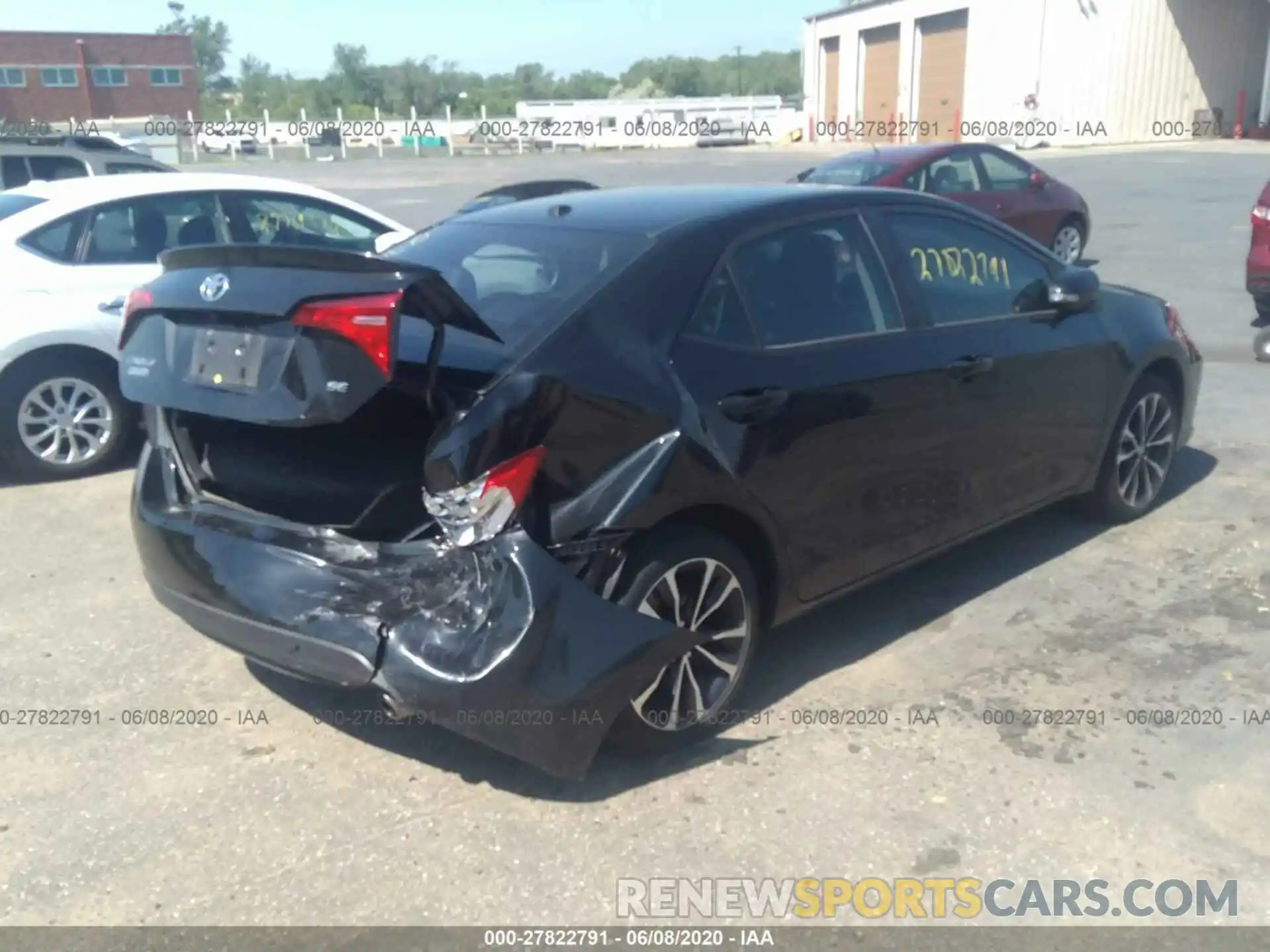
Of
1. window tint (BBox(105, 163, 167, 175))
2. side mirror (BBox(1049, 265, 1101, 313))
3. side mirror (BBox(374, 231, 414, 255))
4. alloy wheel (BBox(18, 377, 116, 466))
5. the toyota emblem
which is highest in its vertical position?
window tint (BBox(105, 163, 167, 175))

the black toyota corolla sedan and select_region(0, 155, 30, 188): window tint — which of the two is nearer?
the black toyota corolla sedan

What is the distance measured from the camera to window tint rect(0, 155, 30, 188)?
11867mm

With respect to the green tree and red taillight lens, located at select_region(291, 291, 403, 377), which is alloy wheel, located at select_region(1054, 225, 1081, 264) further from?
the green tree

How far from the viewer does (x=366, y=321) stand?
328cm

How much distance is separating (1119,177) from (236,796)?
87.4 ft

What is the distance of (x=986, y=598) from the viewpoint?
5117 mm

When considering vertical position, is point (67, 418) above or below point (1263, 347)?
above

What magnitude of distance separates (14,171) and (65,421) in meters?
6.23

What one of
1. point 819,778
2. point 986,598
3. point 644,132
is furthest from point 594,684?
point 644,132

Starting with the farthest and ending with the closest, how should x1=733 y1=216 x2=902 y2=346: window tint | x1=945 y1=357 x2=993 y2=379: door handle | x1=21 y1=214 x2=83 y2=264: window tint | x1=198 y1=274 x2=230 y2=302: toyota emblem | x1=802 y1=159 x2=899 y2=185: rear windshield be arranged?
x1=802 y1=159 x2=899 y2=185: rear windshield
x1=21 y1=214 x2=83 y2=264: window tint
x1=945 y1=357 x2=993 y2=379: door handle
x1=733 y1=216 x2=902 y2=346: window tint
x1=198 y1=274 x2=230 y2=302: toyota emblem

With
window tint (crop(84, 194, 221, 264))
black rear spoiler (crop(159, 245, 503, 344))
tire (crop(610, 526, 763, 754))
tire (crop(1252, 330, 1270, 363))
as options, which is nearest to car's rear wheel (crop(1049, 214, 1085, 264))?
tire (crop(1252, 330, 1270, 363))

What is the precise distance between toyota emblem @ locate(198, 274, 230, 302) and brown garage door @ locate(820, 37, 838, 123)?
50.9m

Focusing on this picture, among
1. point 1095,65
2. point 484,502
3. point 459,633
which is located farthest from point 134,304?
point 1095,65

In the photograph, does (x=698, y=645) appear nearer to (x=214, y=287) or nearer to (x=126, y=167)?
(x=214, y=287)
